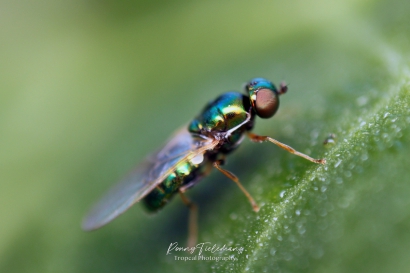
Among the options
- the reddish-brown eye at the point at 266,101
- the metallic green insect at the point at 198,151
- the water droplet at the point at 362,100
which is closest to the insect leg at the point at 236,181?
the metallic green insect at the point at 198,151

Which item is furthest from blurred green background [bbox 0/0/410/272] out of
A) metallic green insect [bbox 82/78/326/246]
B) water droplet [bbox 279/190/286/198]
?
metallic green insect [bbox 82/78/326/246]

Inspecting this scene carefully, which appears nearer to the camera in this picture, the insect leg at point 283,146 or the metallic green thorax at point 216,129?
the insect leg at point 283,146

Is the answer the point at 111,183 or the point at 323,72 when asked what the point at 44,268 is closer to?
the point at 111,183

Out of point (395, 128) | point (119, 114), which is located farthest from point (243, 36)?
point (395, 128)

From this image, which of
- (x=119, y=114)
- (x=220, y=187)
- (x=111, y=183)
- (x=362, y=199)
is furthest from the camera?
(x=119, y=114)

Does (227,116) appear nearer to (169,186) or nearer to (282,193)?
(169,186)

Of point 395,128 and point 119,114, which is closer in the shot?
point 395,128

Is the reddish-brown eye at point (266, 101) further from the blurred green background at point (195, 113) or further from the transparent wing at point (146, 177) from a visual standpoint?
the transparent wing at point (146, 177)
